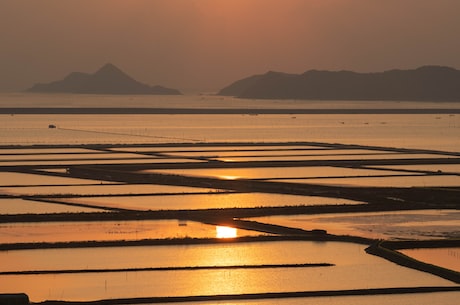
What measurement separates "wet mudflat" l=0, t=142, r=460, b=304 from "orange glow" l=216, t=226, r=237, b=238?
18 millimetres

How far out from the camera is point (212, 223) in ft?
63.2

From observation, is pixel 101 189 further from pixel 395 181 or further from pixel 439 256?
pixel 439 256

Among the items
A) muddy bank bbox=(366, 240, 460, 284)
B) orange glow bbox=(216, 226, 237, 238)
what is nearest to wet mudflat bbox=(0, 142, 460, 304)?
orange glow bbox=(216, 226, 237, 238)

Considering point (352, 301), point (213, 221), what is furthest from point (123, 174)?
point (352, 301)

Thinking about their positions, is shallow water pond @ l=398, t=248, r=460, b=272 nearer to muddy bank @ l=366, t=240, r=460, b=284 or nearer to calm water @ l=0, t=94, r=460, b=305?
muddy bank @ l=366, t=240, r=460, b=284

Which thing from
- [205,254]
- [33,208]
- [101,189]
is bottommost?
[205,254]

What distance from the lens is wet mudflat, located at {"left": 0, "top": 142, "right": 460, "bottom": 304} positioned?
14.0 meters

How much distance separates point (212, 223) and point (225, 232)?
1.20 meters

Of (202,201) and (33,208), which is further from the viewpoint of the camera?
(202,201)

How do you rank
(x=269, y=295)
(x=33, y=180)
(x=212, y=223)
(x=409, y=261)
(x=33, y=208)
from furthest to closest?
(x=33, y=180), (x=33, y=208), (x=212, y=223), (x=409, y=261), (x=269, y=295)

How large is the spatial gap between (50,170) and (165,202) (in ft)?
26.5

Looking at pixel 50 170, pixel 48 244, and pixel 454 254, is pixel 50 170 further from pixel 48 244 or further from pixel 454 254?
pixel 454 254

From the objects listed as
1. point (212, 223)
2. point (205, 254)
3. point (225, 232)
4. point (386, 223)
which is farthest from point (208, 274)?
point (386, 223)

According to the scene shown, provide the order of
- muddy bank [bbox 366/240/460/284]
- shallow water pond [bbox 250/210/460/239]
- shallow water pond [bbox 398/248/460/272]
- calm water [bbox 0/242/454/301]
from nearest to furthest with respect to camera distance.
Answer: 1. calm water [bbox 0/242/454/301]
2. muddy bank [bbox 366/240/460/284]
3. shallow water pond [bbox 398/248/460/272]
4. shallow water pond [bbox 250/210/460/239]
